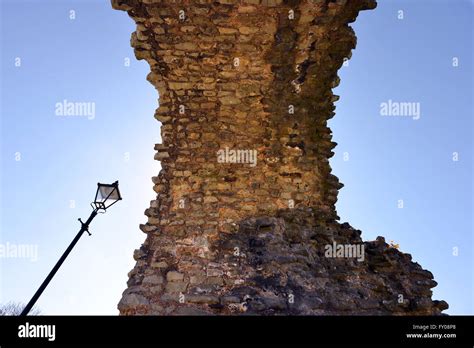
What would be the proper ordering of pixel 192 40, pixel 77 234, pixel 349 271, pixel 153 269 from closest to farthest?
pixel 153 269, pixel 349 271, pixel 192 40, pixel 77 234

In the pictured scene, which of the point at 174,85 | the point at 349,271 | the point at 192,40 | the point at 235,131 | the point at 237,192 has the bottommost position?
the point at 349,271

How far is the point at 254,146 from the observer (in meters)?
4.13

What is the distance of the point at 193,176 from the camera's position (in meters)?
4.00

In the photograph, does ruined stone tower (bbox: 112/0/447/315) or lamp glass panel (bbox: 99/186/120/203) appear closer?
ruined stone tower (bbox: 112/0/447/315)

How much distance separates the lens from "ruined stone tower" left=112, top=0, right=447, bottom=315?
375 cm

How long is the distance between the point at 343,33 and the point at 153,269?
3.32m

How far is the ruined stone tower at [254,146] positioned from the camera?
3.75 meters

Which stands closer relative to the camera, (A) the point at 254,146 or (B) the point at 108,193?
Result: (A) the point at 254,146

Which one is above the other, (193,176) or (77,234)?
(193,176)

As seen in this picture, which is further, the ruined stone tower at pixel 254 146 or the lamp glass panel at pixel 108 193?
the lamp glass panel at pixel 108 193

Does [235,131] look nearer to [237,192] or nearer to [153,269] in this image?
[237,192]

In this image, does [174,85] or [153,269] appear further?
[174,85]
